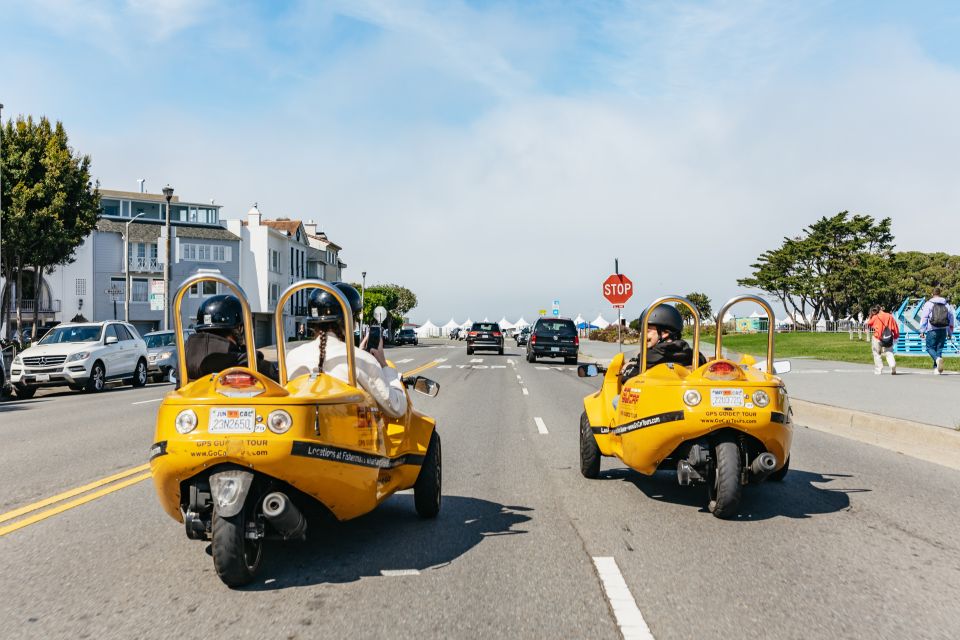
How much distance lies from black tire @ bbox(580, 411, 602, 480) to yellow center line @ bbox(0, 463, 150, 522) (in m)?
4.35

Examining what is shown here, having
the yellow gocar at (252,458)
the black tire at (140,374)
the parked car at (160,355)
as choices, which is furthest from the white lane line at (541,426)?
the parked car at (160,355)

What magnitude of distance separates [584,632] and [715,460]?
2.62 metres

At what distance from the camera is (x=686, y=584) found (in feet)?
14.7

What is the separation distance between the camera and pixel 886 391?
1572 centimetres

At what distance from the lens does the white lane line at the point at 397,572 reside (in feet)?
15.3

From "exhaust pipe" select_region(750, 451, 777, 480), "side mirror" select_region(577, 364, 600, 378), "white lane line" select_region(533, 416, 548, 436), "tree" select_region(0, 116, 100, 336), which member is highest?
"tree" select_region(0, 116, 100, 336)

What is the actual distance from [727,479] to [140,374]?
20.9m

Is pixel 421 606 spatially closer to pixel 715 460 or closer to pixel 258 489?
pixel 258 489

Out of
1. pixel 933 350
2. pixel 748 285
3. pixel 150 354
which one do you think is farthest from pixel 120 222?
pixel 933 350

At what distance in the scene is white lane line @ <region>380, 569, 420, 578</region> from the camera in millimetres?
4661

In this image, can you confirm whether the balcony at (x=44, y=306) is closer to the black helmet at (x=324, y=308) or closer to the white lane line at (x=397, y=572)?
the black helmet at (x=324, y=308)

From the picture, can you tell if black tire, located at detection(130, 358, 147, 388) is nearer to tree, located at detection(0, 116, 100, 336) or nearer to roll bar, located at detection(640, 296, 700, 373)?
tree, located at detection(0, 116, 100, 336)

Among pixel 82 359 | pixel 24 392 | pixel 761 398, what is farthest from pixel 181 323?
pixel 24 392

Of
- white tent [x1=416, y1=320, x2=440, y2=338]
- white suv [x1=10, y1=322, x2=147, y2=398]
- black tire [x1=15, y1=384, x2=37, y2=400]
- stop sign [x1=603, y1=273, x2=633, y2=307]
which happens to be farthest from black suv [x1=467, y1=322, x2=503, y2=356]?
white tent [x1=416, y1=320, x2=440, y2=338]
